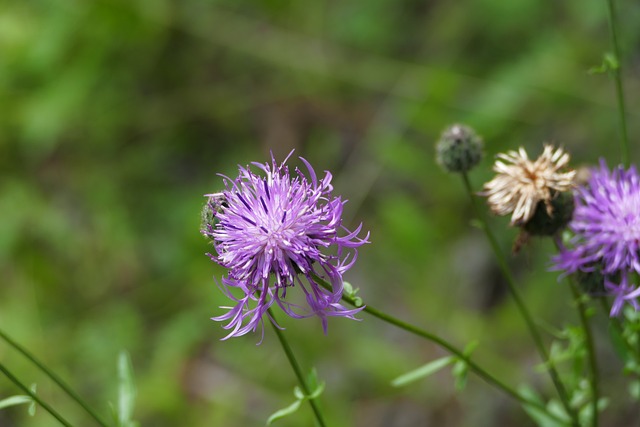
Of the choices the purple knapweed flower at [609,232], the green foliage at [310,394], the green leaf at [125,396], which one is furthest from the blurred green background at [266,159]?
the green foliage at [310,394]

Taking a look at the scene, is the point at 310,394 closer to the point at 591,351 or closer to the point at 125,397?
the point at 125,397

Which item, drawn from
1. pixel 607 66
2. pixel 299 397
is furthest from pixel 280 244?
pixel 607 66

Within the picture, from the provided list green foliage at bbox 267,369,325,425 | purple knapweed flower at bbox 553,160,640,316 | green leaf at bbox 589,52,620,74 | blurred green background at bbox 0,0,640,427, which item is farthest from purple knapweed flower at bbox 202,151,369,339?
blurred green background at bbox 0,0,640,427

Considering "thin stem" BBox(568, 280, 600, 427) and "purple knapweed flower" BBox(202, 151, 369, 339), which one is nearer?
"purple knapweed flower" BBox(202, 151, 369, 339)

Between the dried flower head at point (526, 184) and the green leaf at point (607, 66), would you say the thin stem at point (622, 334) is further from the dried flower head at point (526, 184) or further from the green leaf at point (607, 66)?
the green leaf at point (607, 66)

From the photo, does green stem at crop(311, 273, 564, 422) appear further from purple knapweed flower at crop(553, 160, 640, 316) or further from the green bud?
the green bud
